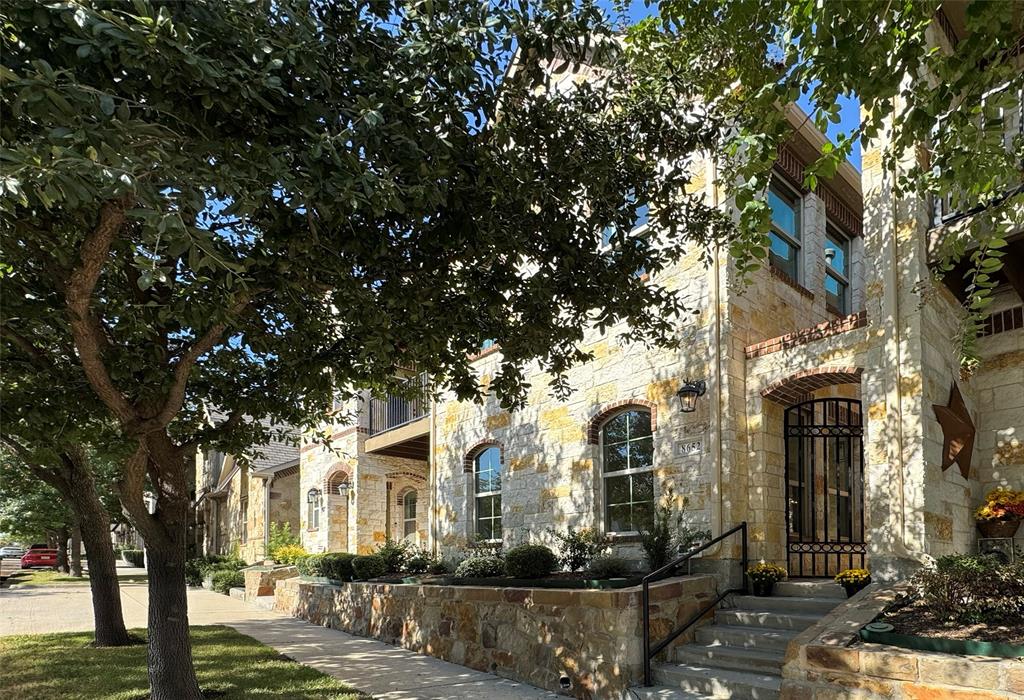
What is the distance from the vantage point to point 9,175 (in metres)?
3.80

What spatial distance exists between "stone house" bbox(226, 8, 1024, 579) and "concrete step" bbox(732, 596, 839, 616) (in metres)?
0.60

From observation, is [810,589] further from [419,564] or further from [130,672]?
[130,672]

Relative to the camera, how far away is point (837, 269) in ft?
41.9

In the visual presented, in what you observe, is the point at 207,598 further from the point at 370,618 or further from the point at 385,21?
the point at 385,21

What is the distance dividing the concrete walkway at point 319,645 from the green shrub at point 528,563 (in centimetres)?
135

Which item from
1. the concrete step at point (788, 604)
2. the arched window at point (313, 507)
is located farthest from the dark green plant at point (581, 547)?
the arched window at point (313, 507)

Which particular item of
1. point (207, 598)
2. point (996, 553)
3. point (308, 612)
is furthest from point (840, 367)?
point (207, 598)

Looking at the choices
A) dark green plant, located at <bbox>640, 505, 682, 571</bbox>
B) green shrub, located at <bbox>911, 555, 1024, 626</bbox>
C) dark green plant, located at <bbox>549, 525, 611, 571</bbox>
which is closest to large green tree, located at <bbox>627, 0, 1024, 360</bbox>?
green shrub, located at <bbox>911, 555, 1024, 626</bbox>

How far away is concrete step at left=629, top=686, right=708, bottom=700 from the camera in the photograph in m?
6.65

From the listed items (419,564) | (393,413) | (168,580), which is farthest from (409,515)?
(168,580)

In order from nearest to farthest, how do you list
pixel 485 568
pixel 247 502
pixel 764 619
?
pixel 764 619 → pixel 485 568 → pixel 247 502

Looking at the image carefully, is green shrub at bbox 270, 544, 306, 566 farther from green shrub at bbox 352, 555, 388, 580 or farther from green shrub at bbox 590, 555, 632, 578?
green shrub at bbox 590, 555, 632, 578

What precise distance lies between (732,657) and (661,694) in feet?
2.58

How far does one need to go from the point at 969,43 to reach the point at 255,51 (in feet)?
12.9
